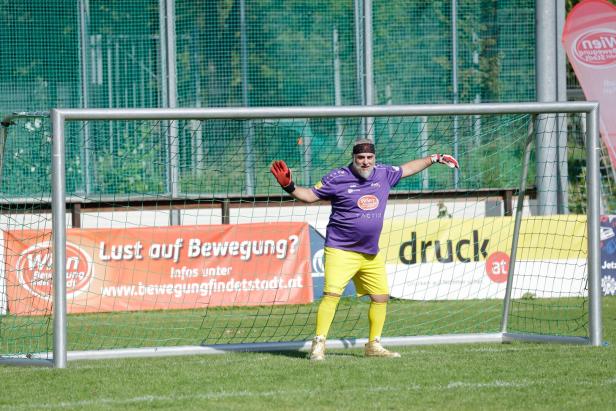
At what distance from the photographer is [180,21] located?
21.2 metres

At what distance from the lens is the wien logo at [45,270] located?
15.0m

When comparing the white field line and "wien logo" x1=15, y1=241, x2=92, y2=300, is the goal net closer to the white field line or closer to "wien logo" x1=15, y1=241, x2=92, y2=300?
"wien logo" x1=15, y1=241, x2=92, y2=300

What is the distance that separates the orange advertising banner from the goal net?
22 millimetres

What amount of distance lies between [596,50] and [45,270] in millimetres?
9890

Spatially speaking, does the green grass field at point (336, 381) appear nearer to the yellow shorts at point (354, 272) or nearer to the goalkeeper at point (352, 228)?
the goalkeeper at point (352, 228)

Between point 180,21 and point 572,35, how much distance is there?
298 inches

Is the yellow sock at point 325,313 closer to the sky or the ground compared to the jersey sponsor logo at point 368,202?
closer to the ground

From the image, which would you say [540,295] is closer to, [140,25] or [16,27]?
[140,25]

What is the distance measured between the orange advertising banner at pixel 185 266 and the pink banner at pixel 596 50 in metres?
5.67

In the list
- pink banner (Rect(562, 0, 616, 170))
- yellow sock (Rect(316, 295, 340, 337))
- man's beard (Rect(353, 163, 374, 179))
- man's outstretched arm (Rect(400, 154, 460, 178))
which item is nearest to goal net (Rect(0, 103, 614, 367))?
man's outstretched arm (Rect(400, 154, 460, 178))

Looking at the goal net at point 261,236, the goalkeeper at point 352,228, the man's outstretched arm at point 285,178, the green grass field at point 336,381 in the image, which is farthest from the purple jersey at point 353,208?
the green grass field at point 336,381

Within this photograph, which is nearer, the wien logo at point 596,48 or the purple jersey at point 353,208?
the purple jersey at point 353,208

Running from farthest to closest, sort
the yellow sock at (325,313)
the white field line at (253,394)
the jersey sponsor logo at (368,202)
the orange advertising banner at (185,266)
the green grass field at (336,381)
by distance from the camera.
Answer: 1. the orange advertising banner at (185,266)
2. the jersey sponsor logo at (368,202)
3. the yellow sock at (325,313)
4. the white field line at (253,394)
5. the green grass field at (336,381)

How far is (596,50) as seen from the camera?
18500mm
